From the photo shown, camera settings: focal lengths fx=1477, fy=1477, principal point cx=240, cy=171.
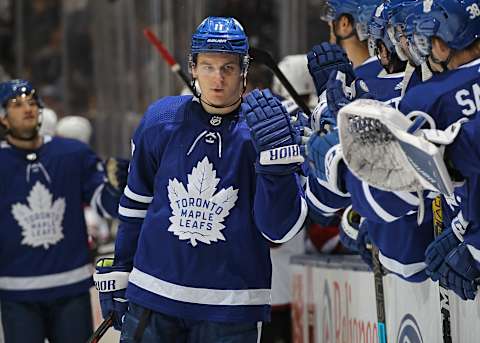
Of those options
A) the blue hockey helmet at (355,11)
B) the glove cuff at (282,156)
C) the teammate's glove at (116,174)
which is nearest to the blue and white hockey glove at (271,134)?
the glove cuff at (282,156)

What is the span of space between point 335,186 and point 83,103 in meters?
9.77

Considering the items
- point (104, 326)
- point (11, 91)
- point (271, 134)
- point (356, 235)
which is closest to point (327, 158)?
point (271, 134)

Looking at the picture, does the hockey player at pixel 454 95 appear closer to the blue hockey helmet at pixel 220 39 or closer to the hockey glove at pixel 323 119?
the hockey glove at pixel 323 119

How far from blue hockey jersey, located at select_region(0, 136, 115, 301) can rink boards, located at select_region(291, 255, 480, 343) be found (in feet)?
2.98

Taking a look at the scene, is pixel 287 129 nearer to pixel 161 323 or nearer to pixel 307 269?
pixel 161 323

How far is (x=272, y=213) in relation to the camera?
12.8 feet

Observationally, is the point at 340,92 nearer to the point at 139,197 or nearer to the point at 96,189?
the point at 139,197

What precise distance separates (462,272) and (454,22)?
23.9 inches

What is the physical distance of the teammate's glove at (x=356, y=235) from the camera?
4838 millimetres

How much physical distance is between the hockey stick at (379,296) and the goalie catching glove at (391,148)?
1346 mm

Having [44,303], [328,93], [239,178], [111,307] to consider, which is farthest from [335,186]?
[44,303]

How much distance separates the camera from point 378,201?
3562 mm

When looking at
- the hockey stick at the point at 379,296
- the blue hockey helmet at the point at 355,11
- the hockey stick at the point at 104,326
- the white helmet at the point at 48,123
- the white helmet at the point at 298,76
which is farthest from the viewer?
the white helmet at the point at 48,123

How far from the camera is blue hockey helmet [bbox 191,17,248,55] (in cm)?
409
